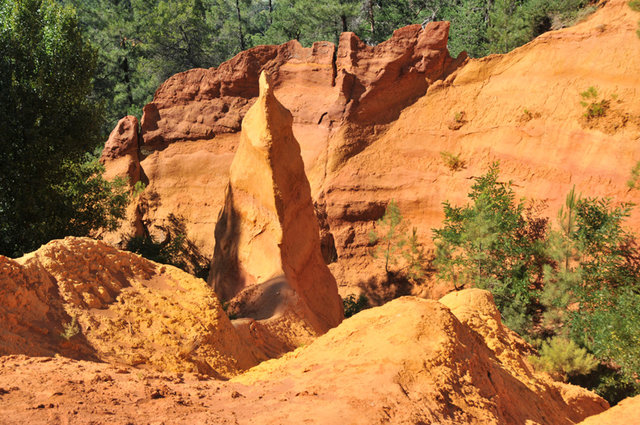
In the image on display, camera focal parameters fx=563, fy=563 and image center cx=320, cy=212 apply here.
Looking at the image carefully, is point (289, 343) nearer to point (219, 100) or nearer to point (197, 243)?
point (197, 243)

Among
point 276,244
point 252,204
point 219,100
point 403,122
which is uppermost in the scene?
point 219,100

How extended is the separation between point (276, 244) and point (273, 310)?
1.79 meters

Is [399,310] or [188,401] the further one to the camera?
[399,310]

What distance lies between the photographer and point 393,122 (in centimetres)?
2125

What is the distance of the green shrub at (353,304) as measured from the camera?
17781mm

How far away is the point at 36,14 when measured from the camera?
1295cm

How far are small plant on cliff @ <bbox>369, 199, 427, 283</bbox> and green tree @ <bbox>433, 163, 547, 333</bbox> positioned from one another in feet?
4.77

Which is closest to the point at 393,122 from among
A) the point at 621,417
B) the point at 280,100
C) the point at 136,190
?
the point at 280,100

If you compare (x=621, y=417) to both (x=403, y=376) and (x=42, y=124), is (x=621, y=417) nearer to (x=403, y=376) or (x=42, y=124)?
(x=403, y=376)

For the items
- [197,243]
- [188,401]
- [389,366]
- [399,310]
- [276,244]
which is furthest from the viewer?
[197,243]

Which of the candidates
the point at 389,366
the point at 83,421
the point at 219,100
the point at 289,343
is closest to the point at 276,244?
the point at 289,343

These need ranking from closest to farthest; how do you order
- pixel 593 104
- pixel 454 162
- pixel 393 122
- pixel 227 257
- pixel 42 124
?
pixel 227 257, pixel 42 124, pixel 593 104, pixel 454 162, pixel 393 122

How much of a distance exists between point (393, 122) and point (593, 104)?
680cm

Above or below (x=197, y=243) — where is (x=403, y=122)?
above
